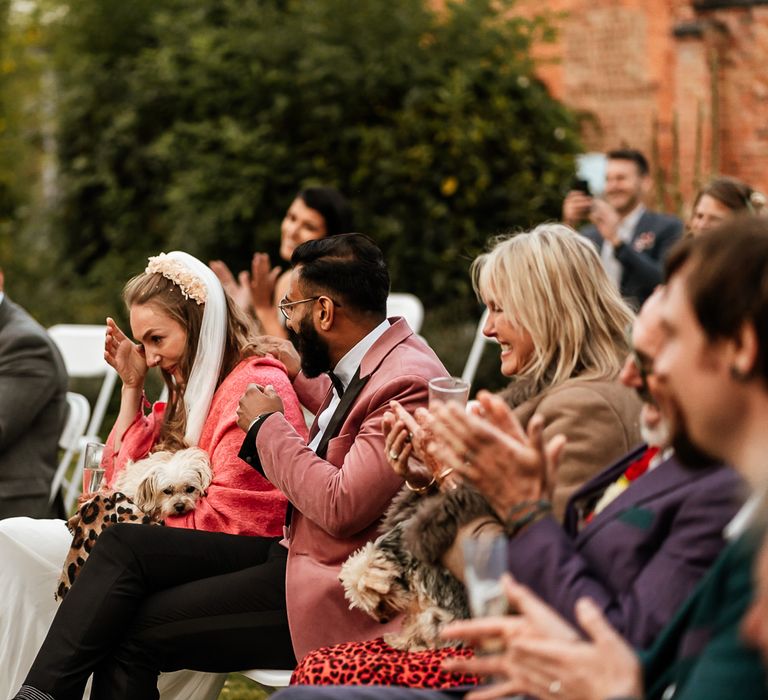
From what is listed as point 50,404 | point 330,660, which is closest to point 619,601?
point 330,660

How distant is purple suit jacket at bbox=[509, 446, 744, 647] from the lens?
224cm

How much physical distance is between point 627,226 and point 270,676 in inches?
174

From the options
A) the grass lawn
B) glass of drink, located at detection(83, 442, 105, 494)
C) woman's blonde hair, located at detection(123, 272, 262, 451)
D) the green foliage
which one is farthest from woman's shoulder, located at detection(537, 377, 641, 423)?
the green foliage

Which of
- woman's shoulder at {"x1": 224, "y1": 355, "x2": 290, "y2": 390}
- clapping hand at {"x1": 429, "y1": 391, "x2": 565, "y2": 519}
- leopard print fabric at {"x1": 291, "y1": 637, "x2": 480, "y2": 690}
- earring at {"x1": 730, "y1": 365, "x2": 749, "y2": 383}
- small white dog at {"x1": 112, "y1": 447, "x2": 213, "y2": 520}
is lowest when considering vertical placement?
small white dog at {"x1": 112, "y1": 447, "x2": 213, "y2": 520}

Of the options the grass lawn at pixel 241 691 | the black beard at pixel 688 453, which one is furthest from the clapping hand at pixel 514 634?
the grass lawn at pixel 241 691

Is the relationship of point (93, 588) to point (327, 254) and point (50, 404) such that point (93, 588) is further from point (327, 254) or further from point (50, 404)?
point (50, 404)

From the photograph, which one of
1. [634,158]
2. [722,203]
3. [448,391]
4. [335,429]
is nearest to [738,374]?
[448,391]

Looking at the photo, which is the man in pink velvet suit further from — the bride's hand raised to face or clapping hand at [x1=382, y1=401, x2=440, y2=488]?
the bride's hand raised to face

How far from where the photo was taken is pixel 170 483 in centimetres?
372

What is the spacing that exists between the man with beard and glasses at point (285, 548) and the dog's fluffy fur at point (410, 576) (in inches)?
6.5

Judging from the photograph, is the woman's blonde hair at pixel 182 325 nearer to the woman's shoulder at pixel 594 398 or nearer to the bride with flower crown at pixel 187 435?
the bride with flower crown at pixel 187 435

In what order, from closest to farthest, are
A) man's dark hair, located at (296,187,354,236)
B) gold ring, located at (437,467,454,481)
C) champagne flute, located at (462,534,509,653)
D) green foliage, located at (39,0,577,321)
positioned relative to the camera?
champagne flute, located at (462,534,509,653)
gold ring, located at (437,467,454,481)
man's dark hair, located at (296,187,354,236)
green foliage, located at (39,0,577,321)

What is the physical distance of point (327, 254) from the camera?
3.63 meters

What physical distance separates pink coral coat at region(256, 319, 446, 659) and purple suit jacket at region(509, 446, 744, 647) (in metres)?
0.88
